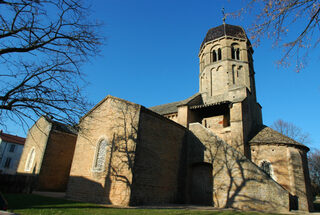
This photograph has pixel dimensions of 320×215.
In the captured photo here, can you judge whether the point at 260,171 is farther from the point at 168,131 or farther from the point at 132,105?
the point at 132,105

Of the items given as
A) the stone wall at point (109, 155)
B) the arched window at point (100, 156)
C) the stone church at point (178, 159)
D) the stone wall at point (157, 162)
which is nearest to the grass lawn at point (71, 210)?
the stone wall at point (109, 155)

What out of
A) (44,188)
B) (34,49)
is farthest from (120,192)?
(44,188)

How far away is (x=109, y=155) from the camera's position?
523 inches

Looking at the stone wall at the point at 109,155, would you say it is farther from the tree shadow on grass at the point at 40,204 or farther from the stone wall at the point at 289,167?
the stone wall at the point at 289,167

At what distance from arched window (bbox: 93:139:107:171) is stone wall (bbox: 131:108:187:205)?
263 cm

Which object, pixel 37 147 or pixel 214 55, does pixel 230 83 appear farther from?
pixel 37 147

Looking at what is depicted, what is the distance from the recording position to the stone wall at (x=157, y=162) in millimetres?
12641

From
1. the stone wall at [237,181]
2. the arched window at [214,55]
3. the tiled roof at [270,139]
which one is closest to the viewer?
the stone wall at [237,181]

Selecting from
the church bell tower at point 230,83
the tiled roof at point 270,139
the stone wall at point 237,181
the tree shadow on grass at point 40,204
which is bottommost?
the tree shadow on grass at point 40,204

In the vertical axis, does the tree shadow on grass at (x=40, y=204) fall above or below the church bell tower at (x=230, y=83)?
below

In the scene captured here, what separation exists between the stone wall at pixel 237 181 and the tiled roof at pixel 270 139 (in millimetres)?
4682

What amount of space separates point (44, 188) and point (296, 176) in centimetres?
2101

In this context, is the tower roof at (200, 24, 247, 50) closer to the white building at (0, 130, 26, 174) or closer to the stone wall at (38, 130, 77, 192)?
the stone wall at (38, 130, 77, 192)

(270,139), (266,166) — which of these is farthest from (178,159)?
(270,139)
